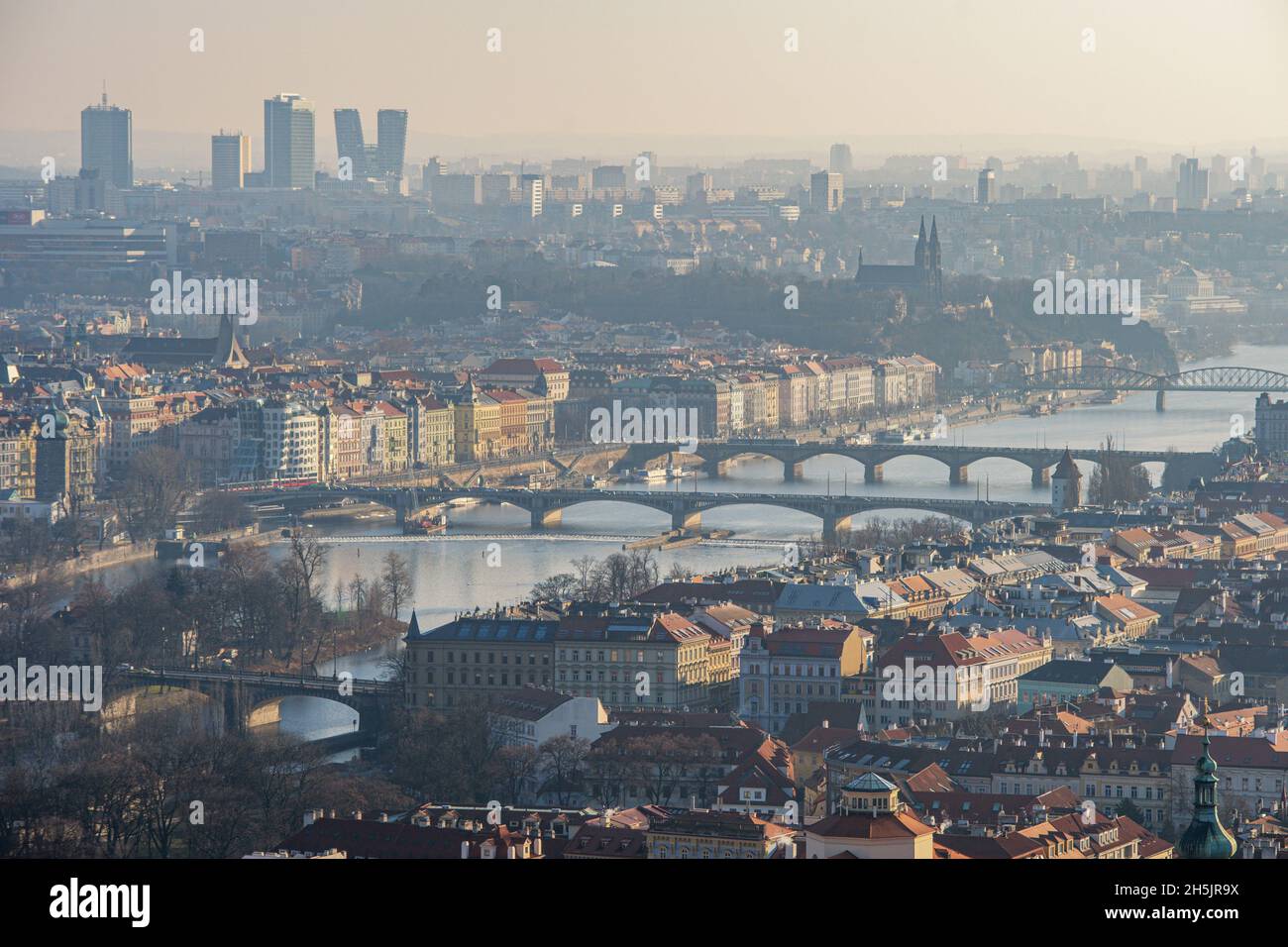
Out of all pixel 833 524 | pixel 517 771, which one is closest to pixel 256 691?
pixel 517 771

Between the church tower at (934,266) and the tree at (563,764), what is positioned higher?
the tree at (563,764)

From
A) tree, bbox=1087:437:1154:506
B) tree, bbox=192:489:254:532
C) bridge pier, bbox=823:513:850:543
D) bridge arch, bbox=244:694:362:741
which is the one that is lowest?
tree, bbox=192:489:254:532

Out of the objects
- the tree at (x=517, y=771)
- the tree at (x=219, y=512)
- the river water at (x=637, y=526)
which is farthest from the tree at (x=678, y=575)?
the tree at (x=517, y=771)

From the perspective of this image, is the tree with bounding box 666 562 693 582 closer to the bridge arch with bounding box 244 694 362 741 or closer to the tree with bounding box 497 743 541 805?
the bridge arch with bounding box 244 694 362 741

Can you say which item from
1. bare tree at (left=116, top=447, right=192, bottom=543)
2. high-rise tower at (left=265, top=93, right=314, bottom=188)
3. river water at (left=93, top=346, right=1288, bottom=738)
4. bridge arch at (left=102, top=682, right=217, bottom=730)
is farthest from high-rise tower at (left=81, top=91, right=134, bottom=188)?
bridge arch at (left=102, top=682, right=217, bottom=730)

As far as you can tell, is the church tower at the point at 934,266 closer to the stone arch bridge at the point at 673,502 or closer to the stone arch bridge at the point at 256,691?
→ the stone arch bridge at the point at 673,502
